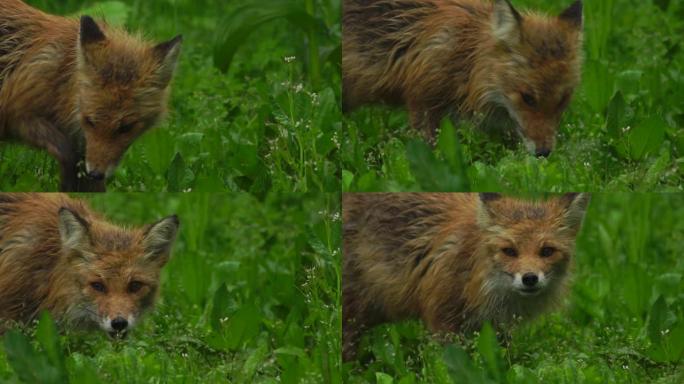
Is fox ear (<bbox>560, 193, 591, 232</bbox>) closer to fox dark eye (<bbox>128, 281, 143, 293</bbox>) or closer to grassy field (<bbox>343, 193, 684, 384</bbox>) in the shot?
grassy field (<bbox>343, 193, 684, 384</bbox>)

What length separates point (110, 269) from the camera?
38.4 feet

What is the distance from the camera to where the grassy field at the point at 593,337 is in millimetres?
11578

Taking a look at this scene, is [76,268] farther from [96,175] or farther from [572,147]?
[572,147]

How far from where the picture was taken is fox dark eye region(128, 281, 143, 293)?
11742 mm

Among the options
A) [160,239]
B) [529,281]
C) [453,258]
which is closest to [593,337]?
[529,281]

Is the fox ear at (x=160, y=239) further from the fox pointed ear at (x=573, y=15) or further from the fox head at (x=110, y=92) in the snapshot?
the fox pointed ear at (x=573, y=15)

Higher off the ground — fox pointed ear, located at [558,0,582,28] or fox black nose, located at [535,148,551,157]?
fox pointed ear, located at [558,0,582,28]

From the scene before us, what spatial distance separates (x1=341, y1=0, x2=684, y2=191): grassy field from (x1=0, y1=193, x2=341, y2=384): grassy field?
430 millimetres

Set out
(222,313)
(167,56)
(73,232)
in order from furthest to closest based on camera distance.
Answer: (222,313) → (167,56) → (73,232)

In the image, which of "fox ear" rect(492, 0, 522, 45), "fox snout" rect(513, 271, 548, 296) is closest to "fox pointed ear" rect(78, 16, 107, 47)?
"fox ear" rect(492, 0, 522, 45)

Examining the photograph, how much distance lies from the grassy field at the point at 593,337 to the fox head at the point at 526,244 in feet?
0.84

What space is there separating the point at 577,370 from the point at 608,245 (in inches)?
58.5

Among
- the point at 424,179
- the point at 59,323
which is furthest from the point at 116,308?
the point at 424,179

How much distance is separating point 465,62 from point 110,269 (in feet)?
8.30
